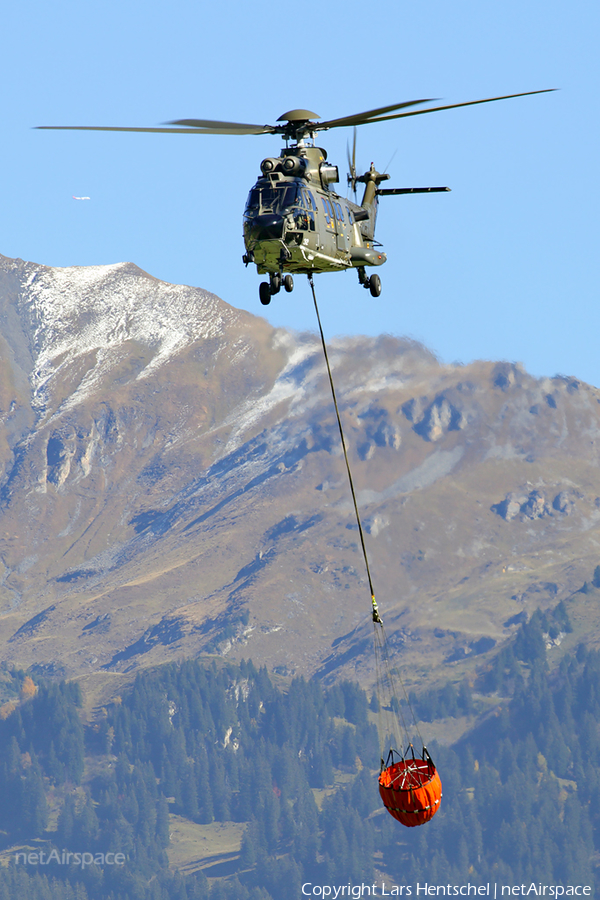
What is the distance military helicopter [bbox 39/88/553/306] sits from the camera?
47.6 m

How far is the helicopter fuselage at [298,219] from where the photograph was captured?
47.9m

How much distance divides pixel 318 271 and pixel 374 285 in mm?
4034

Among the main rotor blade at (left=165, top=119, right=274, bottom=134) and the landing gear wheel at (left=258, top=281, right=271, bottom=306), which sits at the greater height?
the main rotor blade at (left=165, top=119, right=274, bottom=134)

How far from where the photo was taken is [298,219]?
4828 centimetres

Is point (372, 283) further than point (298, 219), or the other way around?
point (372, 283)

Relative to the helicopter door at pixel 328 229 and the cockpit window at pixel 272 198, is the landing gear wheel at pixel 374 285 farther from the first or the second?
the cockpit window at pixel 272 198

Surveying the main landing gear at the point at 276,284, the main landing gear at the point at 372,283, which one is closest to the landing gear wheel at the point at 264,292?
the main landing gear at the point at 276,284

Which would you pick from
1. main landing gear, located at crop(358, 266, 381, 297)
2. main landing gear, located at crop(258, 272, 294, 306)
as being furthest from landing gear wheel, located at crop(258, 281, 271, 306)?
main landing gear, located at crop(358, 266, 381, 297)

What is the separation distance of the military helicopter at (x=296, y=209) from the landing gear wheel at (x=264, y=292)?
33 mm

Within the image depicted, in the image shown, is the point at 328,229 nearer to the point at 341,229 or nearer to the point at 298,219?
the point at 341,229

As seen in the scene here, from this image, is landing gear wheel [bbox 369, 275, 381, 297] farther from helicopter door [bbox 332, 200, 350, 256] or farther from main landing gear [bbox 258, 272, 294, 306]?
main landing gear [bbox 258, 272, 294, 306]

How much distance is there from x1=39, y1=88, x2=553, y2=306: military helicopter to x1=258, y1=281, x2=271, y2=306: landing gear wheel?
3 centimetres

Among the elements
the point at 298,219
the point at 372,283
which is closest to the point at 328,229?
the point at 298,219

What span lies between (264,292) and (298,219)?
2844 millimetres
